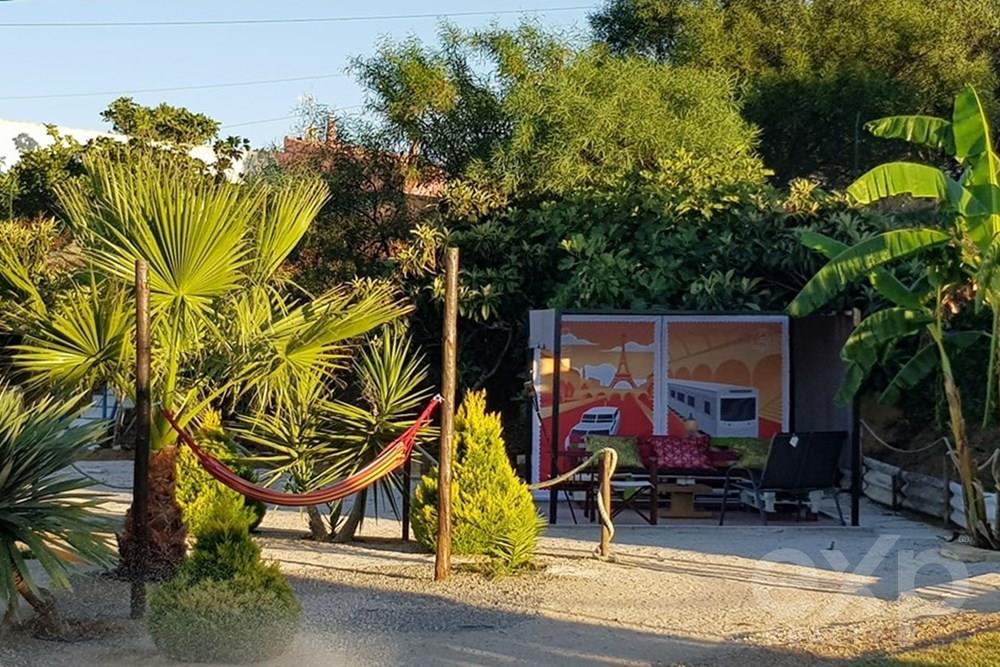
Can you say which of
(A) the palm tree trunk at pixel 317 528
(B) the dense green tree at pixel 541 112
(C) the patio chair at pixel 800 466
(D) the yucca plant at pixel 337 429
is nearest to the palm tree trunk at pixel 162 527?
(D) the yucca plant at pixel 337 429

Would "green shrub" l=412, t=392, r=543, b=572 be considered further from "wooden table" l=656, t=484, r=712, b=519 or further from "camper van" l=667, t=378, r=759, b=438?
"camper van" l=667, t=378, r=759, b=438

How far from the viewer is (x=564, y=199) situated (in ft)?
61.9

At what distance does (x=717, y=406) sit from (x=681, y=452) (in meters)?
1.20

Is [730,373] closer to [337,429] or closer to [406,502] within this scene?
[406,502]

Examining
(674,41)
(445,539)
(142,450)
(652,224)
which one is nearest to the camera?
(142,450)

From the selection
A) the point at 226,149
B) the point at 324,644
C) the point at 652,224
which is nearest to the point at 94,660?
the point at 324,644

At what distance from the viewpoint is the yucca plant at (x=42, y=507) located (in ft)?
23.2

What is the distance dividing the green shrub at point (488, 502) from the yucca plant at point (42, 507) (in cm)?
349

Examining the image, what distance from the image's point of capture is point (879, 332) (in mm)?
12008

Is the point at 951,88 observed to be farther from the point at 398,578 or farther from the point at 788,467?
the point at 398,578

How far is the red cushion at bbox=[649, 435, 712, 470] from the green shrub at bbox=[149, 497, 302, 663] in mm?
7638

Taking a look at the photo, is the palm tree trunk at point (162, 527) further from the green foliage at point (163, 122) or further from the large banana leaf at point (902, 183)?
the green foliage at point (163, 122)

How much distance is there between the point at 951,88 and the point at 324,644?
2081cm

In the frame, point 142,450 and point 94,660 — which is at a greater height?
point 142,450
